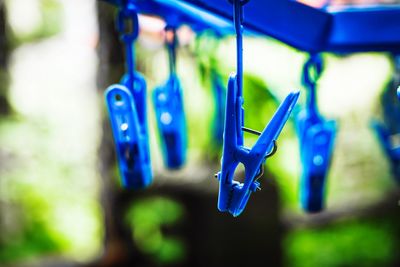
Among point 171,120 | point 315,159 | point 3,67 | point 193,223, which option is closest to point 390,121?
point 315,159

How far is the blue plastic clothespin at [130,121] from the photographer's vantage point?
0.67m

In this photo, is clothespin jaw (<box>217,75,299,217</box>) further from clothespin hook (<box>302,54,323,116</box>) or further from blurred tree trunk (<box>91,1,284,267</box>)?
blurred tree trunk (<box>91,1,284,267</box>)

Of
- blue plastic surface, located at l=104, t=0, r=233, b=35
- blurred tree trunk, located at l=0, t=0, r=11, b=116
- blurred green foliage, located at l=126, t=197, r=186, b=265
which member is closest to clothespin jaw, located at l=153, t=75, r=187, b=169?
blue plastic surface, located at l=104, t=0, r=233, b=35

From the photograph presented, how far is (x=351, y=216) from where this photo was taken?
117 inches

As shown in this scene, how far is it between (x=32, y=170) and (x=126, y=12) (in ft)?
9.23

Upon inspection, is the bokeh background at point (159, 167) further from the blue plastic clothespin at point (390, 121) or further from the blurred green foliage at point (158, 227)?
the blue plastic clothespin at point (390, 121)

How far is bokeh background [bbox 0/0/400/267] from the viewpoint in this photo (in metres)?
2.07

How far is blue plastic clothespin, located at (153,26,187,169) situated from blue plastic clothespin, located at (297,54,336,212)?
0.68ft

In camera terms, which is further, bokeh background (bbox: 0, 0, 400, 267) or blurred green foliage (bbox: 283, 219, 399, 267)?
blurred green foliage (bbox: 283, 219, 399, 267)

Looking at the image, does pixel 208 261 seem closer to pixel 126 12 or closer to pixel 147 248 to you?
pixel 147 248

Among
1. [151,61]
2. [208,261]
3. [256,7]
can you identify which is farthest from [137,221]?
[256,7]

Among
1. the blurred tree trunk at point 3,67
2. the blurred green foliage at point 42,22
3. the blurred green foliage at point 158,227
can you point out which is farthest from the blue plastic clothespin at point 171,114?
the blurred green foliage at point 42,22

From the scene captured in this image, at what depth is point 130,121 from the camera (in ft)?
2.22

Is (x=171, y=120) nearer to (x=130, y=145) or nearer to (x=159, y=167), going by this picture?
(x=130, y=145)
